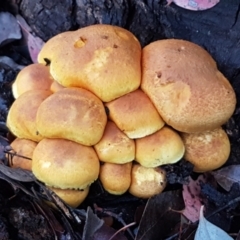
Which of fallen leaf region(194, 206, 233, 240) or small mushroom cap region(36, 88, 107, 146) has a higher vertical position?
small mushroom cap region(36, 88, 107, 146)

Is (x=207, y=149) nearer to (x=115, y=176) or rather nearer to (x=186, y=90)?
(x=186, y=90)

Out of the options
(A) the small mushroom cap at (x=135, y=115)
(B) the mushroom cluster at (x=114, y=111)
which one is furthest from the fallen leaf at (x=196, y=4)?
(A) the small mushroom cap at (x=135, y=115)

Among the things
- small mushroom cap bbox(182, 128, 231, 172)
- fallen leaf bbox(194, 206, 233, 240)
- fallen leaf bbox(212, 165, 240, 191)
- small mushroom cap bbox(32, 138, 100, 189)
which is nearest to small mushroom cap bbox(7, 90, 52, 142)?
small mushroom cap bbox(32, 138, 100, 189)

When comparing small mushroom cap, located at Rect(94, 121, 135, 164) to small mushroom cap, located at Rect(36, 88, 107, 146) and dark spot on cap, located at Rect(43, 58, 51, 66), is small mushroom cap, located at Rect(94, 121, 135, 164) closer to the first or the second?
small mushroom cap, located at Rect(36, 88, 107, 146)

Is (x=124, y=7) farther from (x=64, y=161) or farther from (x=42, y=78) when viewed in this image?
(x=64, y=161)

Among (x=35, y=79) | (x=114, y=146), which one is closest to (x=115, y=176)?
(x=114, y=146)
